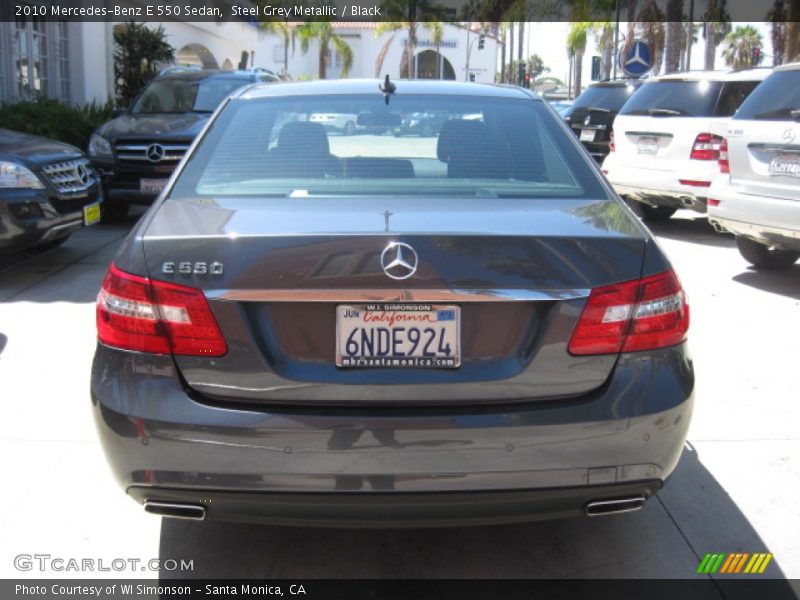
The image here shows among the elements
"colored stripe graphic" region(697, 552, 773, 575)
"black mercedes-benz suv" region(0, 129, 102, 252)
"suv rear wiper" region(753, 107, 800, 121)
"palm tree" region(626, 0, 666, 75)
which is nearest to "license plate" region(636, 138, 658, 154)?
"suv rear wiper" region(753, 107, 800, 121)

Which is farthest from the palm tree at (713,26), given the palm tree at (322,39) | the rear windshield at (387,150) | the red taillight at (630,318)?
the red taillight at (630,318)

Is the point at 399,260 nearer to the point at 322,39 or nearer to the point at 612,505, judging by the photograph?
the point at 612,505

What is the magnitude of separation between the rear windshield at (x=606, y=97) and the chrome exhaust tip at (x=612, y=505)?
1169 centimetres

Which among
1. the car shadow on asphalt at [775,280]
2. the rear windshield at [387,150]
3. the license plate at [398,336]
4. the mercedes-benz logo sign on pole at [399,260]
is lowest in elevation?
the car shadow on asphalt at [775,280]

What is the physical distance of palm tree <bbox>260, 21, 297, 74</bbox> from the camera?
168 feet

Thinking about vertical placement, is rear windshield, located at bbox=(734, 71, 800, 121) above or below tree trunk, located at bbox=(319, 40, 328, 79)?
below

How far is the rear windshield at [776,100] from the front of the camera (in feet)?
23.5

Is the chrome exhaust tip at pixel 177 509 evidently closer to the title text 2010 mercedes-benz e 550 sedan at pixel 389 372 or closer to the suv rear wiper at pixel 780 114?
the title text 2010 mercedes-benz e 550 sedan at pixel 389 372

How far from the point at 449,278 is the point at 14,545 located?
1932 millimetres

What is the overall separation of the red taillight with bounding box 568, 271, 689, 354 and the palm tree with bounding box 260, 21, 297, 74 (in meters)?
50.3

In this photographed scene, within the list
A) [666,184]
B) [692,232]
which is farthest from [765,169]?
[692,232]

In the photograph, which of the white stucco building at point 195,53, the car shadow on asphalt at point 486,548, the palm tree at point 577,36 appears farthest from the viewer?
the palm tree at point 577,36

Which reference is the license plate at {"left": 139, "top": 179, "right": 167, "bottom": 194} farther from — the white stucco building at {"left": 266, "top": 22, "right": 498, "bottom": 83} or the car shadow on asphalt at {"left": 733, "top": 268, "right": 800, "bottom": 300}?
the white stucco building at {"left": 266, "top": 22, "right": 498, "bottom": 83}

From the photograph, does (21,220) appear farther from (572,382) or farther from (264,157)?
(572,382)
